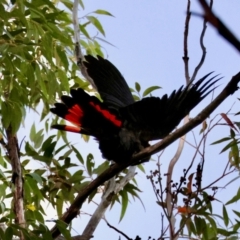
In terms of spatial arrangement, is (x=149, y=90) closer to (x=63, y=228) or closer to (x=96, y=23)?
(x=96, y=23)

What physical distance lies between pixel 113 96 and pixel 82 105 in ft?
0.75

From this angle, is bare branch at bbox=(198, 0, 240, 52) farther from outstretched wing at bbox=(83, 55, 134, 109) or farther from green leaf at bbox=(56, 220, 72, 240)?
outstretched wing at bbox=(83, 55, 134, 109)

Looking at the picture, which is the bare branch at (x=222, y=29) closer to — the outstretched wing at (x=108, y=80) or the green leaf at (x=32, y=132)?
the outstretched wing at (x=108, y=80)

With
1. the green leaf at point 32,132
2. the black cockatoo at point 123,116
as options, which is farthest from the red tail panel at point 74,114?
the green leaf at point 32,132

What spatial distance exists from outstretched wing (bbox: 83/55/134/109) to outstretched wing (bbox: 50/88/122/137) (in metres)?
0.11

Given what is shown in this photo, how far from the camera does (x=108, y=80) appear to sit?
1.49 metres

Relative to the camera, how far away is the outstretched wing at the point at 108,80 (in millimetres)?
1460

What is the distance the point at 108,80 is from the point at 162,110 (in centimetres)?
28

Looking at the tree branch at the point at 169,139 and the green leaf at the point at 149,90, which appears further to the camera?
the green leaf at the point at 149,90

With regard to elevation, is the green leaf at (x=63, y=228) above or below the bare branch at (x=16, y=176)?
below

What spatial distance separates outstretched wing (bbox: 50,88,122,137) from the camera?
4.08 ft

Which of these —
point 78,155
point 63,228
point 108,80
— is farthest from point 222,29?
point 78,155

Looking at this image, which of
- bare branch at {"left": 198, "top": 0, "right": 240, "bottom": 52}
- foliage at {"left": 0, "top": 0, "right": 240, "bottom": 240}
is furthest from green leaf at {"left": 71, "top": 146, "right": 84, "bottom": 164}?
bare branch at {"left": 198, "top": 0, "right": 240, "bottom": 52}

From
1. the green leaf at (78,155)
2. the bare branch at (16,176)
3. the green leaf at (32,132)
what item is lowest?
the bare branch at (16,176)
